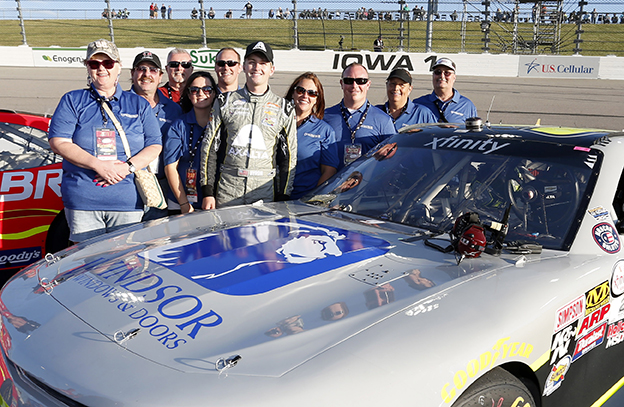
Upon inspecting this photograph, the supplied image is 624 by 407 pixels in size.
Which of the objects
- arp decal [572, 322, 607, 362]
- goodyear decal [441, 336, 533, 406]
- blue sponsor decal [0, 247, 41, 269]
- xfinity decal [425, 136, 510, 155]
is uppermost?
xfinity decal [425, 136, 510, 155]

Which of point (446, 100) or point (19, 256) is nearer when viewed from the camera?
point (19, 256)

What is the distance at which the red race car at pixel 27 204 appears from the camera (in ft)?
13.1

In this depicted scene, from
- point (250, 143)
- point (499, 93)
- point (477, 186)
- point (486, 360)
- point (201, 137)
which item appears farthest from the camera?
point (499, 93)

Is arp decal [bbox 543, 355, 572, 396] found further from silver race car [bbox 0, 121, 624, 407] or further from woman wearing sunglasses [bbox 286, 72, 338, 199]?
woman wearing sunglasses [bbox 286, 72, 338, 199]

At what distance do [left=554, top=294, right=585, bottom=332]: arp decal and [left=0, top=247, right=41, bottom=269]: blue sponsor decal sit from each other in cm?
365

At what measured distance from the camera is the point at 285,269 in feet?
6.84

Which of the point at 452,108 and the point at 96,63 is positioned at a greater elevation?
the point at 96,63

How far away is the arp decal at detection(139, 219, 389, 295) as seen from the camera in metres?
2.01

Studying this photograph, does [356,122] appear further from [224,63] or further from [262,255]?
[262,255]

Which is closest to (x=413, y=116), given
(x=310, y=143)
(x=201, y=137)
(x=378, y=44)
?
(x=310, y=143)

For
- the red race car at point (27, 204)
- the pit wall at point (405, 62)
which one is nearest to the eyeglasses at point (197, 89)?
the red race car at point (27, 204)

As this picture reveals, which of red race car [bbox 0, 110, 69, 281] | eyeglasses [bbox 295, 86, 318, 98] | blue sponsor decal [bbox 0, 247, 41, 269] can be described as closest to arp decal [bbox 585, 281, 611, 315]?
eyeglasses [bbox 295, 86, 318, 98]

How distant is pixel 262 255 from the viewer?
2248mm

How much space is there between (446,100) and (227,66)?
2.15 metres
